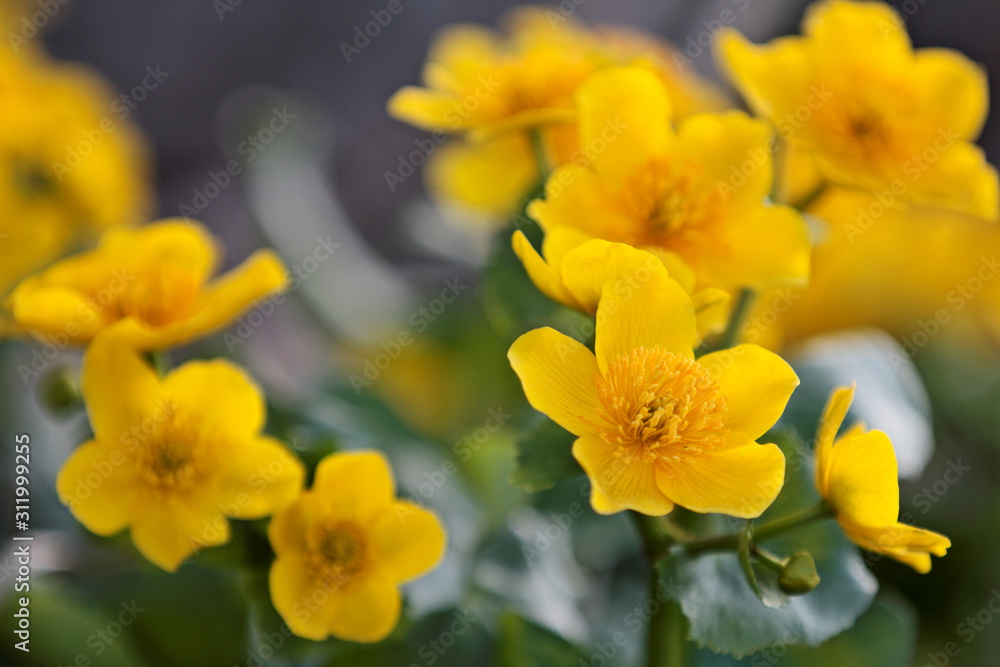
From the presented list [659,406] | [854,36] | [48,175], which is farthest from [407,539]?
[48,175]

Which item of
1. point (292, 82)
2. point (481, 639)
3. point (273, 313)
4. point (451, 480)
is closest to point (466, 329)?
point (451, 480)

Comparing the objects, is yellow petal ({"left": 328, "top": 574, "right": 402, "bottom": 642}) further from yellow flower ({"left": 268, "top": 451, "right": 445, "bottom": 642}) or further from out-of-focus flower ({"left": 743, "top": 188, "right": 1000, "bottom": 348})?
out-of-focus flower ({"left": 743, "top": 188, "right": 1000, "bottom": 348})

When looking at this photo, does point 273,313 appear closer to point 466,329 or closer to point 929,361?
point 466,329

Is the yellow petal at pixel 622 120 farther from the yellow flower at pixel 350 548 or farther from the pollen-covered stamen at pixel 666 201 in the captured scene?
the yellow flower at pixel 350 548

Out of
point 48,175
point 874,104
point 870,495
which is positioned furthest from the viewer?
point 48,175

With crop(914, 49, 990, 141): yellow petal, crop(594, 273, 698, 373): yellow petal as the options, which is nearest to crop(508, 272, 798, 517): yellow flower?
crop(594, 273, 698, 373): yellow petal

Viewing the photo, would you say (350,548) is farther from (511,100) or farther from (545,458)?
(511,100)
